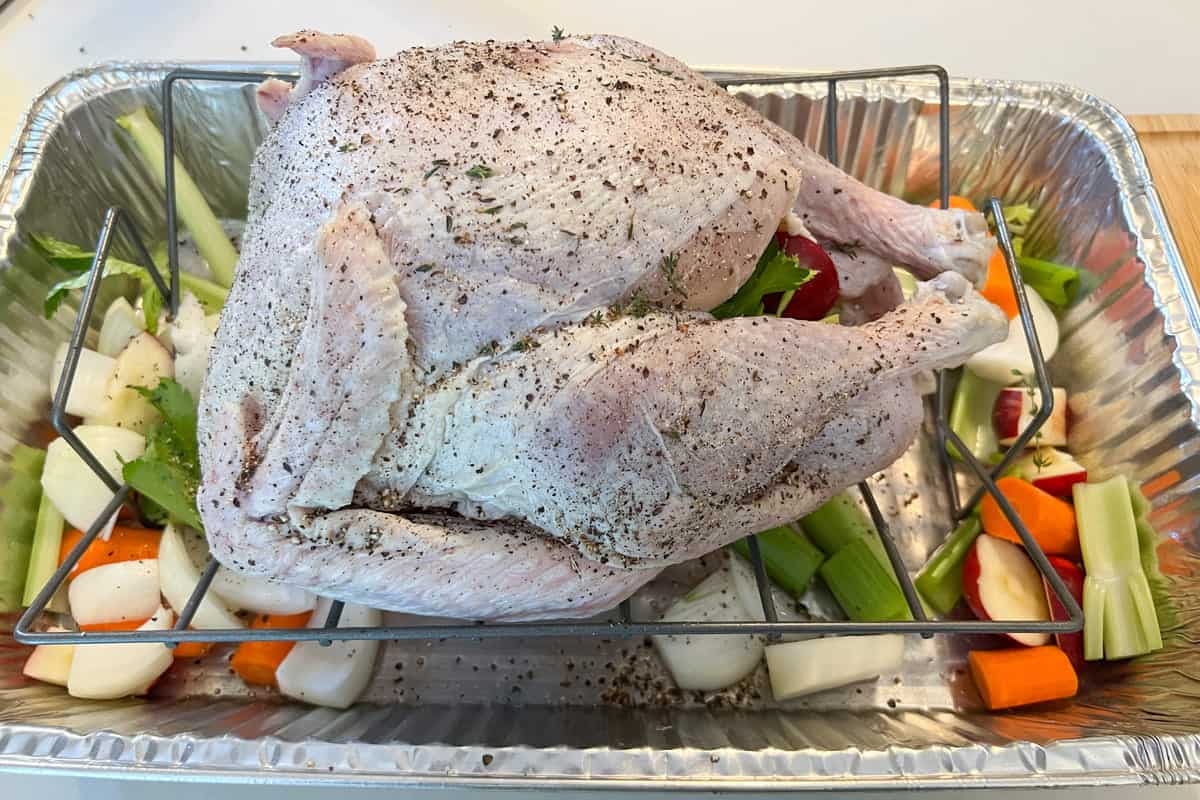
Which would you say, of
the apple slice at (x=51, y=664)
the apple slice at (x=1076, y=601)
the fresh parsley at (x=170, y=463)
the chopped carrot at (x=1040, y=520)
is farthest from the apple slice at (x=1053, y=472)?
the apple slice at (x=51, y=664)

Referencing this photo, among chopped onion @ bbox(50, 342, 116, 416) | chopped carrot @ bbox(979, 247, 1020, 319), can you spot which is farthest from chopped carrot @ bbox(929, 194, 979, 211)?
chopped onion @ bbox(50, 342, 116, 416)

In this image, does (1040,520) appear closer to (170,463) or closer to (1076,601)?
(1076,601)

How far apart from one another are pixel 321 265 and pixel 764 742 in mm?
1266

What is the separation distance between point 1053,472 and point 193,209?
2.36m

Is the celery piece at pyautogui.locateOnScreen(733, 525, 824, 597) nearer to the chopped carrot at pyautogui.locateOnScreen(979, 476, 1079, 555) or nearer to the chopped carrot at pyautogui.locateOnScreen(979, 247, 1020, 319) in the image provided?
the chopped carrot at pyautogui.locateOnScreen(979, 476, 1079, 555)

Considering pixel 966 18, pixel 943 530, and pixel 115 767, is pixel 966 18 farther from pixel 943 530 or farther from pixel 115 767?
pixel 115 767

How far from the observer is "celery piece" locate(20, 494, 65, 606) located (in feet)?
5.68

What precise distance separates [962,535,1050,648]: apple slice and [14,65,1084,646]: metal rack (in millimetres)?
69

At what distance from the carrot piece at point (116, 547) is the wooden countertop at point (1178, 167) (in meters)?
2.80

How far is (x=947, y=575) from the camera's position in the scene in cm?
188

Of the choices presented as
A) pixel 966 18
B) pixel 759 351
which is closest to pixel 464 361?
pixel 759 351

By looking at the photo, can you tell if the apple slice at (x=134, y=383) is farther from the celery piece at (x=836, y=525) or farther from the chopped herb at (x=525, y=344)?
the celery piece at (x=836, y=525)

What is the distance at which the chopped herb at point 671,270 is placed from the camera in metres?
1.30

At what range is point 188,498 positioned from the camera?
1.74 metres
